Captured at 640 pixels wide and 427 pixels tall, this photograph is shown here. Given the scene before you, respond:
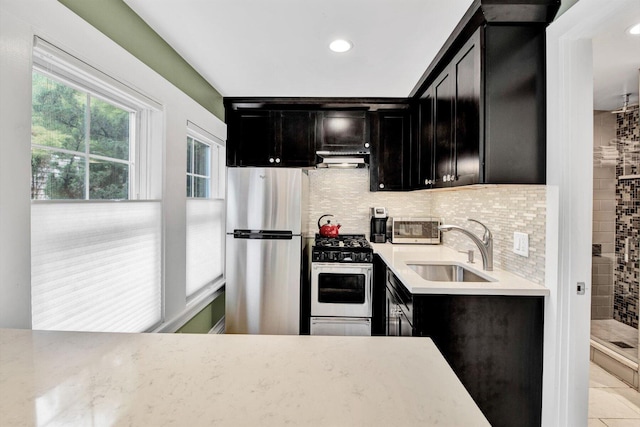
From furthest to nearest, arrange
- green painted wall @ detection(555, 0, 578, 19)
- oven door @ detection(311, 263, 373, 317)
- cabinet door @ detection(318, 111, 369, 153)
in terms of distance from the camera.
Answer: cabinet door @ detection(318, 111, 369, 153) → oven door @ detection(311, 263, 373, 317) → green painted wall @ detection(555, 0, 578, 19)

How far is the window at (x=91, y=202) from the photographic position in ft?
4.14

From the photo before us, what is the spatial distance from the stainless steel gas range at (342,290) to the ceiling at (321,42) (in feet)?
4.80

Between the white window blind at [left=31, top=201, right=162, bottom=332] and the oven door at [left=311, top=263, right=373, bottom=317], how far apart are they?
51.2 inches

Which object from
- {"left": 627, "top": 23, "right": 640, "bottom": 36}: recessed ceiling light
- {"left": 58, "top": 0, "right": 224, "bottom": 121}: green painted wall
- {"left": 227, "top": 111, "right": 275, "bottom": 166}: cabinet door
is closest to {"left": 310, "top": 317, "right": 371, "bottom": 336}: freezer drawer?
{"left": 227, "top": 111, "right": 275, "bottom": 166}: cabinet door

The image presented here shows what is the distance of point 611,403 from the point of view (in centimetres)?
212

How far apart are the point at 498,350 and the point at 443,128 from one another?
140 cm

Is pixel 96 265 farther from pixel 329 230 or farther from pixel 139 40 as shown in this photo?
pixel 329 230

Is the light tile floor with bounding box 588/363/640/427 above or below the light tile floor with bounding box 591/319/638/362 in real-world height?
below

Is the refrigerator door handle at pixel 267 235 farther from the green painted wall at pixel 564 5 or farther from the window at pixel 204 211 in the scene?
the green painted wall at pixel 564 5

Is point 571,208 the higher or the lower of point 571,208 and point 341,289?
the higher

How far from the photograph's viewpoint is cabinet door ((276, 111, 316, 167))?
3141 mm

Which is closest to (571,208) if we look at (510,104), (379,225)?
(510,104)

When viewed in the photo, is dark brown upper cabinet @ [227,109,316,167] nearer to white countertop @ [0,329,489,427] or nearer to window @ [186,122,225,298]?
window @ [186,122,225,298]

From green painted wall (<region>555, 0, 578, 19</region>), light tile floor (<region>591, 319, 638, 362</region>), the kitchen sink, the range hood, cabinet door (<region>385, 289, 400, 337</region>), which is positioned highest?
green painted wall (<region>555, 0, 578, 19</region>)
